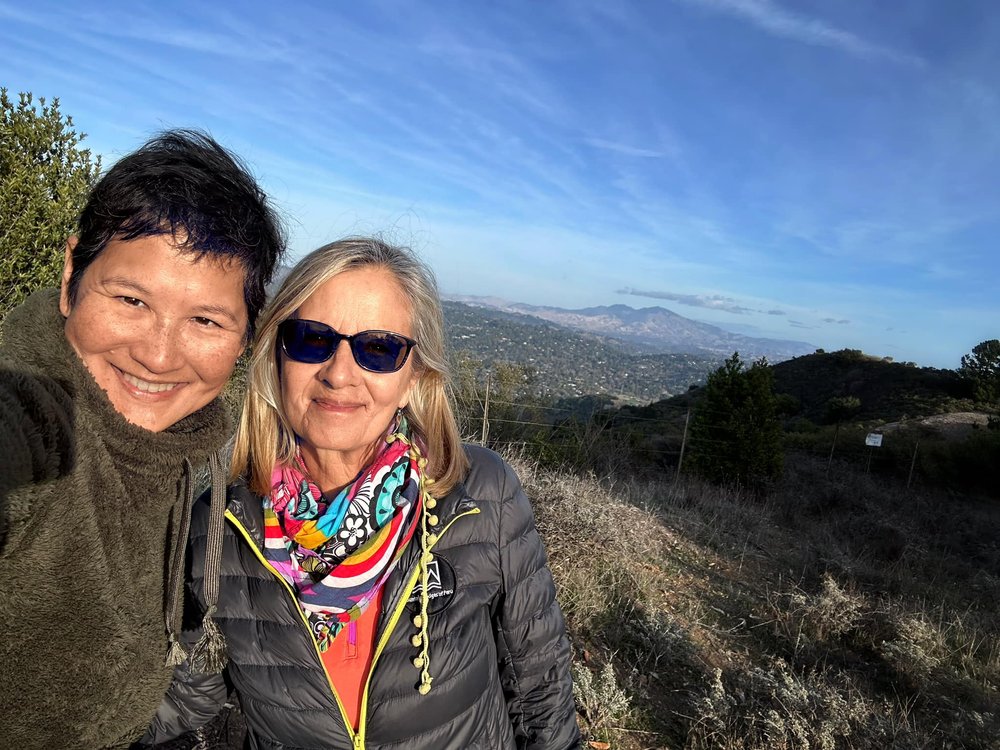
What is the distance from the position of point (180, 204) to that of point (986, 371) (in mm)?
32674

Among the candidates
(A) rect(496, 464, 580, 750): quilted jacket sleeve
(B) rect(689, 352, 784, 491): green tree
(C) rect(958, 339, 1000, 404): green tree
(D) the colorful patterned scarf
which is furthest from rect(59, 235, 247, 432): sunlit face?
(C) rect(958, 339, 1000, 404): green tree

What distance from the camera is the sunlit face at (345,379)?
5.28 ft

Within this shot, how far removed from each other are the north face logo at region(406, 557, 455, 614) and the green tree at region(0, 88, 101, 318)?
11.5ft

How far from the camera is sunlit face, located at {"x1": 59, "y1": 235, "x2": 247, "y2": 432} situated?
41.4 inches

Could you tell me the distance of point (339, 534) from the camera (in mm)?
1554

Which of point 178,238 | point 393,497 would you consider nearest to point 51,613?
point 178,238

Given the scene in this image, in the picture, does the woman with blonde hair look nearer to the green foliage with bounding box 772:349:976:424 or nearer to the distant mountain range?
the green foliage with bounding box 772:349:976:424

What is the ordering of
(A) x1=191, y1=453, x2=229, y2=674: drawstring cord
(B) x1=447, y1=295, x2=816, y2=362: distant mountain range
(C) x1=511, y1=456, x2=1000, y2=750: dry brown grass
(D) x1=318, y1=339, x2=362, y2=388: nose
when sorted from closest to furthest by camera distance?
(A) x1=191, y1=453, x2=229, y2=674: drawstring cord → (D) x1=318, y1=339, x2=362, y2=388: nose → (C) x1=511, y1=456, x2=1000, y2=750: dry brown grass → (B) x1=447, y1=295, x2=816, y2=362: distant mountain range

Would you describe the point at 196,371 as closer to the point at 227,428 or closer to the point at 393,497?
the point at 227,428

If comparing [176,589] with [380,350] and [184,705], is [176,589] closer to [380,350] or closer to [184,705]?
[184,705]

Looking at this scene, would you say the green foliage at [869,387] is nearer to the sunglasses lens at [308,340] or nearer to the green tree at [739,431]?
the green tree at [739,431]

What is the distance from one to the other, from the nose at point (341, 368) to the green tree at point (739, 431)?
12296mm

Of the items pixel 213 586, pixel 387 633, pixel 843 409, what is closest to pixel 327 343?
pixel 213 586

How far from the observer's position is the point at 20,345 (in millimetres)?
955
